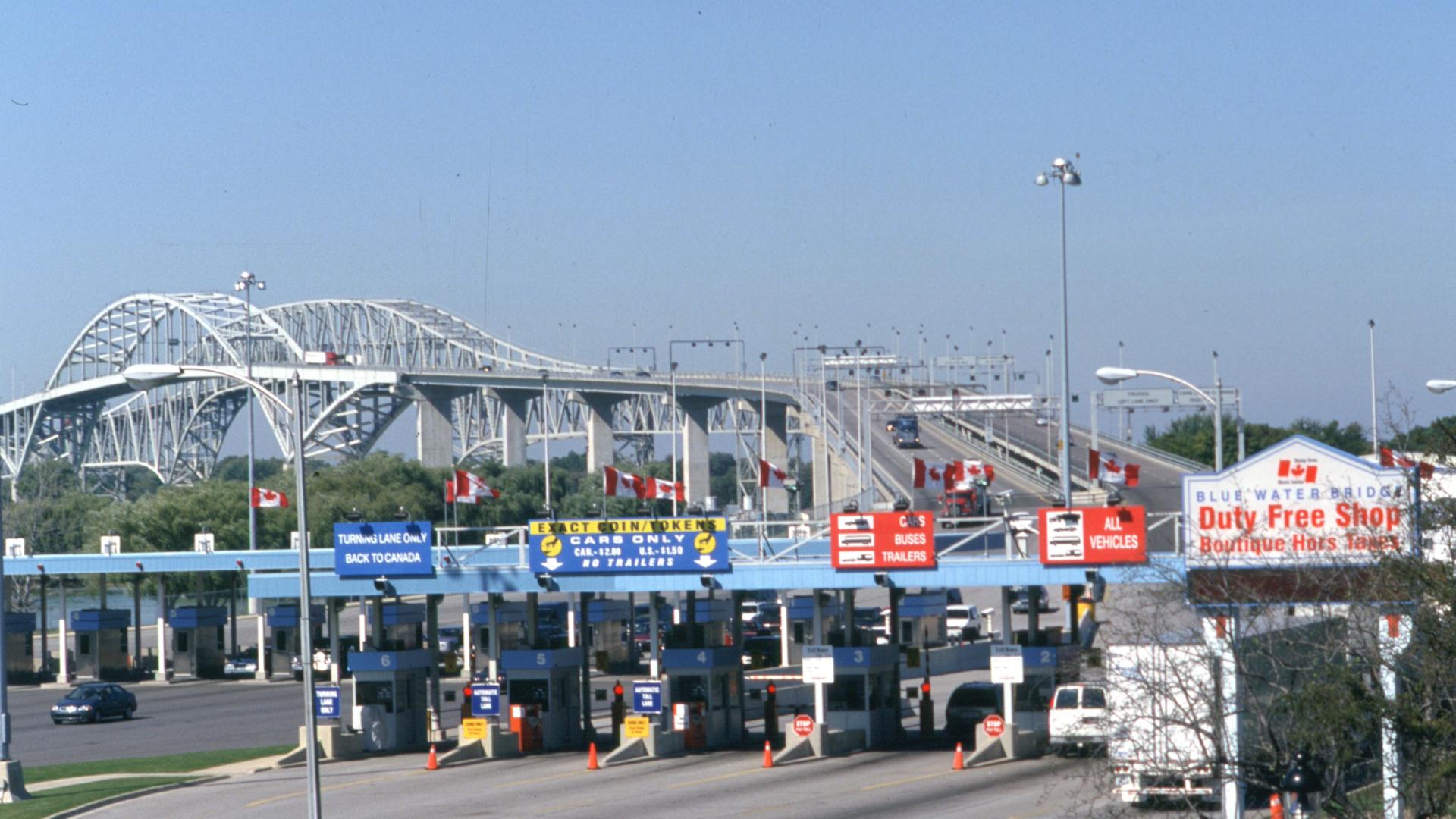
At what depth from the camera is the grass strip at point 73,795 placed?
3391cm

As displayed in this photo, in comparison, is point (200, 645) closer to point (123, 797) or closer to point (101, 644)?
point (101, 644)

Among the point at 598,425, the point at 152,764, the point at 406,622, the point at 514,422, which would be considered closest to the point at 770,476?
the point at 406,622

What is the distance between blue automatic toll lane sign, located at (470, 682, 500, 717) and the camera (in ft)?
134

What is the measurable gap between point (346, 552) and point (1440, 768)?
26870 mm

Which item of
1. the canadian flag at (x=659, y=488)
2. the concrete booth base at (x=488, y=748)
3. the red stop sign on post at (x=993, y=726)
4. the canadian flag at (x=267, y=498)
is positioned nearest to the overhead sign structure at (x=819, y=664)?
the red stop sign on post at (x=993, y=726)

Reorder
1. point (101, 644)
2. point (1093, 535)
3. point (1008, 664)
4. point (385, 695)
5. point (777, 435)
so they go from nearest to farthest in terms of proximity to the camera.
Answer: point (1093, 535) → point (1008, 664) → point (385, 695) → point (101, 644) → point (777, 435)

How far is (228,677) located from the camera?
6975cm

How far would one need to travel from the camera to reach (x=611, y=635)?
71562 millimetres

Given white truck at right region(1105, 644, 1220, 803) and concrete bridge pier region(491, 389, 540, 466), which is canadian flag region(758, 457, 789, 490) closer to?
white truck at right region(1105, 644, 1220, 803)

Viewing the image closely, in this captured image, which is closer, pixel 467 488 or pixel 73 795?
pixel 73 795

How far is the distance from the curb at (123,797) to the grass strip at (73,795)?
169mm

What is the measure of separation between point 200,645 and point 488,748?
107ft

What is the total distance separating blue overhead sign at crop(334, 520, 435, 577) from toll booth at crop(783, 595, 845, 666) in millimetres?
21215

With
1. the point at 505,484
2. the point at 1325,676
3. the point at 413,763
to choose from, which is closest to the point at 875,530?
the point at 413,763
